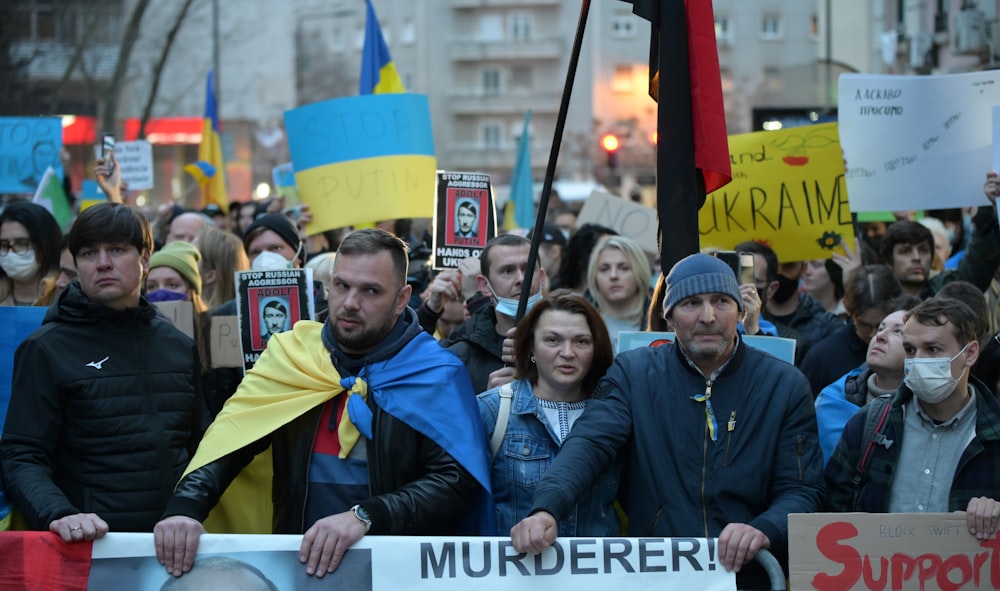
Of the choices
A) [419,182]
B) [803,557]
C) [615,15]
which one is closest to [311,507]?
[803,557]

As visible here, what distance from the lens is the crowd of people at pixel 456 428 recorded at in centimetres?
407

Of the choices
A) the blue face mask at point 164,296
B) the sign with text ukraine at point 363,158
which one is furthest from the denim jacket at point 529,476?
the sign with text ukraine at point 363,158

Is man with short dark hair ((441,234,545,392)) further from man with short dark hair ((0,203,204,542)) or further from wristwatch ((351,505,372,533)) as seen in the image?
wristwatch ((351,505,372,533))

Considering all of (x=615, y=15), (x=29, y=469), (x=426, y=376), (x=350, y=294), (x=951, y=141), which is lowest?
(x=29, y=469)

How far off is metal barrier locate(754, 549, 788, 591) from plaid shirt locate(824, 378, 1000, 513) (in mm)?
619

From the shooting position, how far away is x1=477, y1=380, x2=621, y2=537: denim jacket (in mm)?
4285

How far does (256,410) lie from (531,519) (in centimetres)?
102

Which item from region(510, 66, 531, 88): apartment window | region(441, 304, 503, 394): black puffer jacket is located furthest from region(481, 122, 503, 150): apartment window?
region(441, 304, 503, 394): black puffer jacket

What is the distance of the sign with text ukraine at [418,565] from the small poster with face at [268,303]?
6.48 feet

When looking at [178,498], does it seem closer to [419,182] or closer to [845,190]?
[419,182]

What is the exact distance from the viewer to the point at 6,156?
11.1 meters

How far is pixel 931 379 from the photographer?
4.37 meters

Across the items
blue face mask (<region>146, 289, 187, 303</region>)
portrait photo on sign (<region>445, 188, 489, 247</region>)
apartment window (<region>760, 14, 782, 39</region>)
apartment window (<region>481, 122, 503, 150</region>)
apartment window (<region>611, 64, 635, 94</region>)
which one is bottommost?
blue face mask (<region>146, 289, 187, 303</region>)

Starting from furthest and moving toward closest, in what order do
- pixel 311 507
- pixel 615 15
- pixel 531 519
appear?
pixel 615 15, pixel 311 507, pixel 531 519
